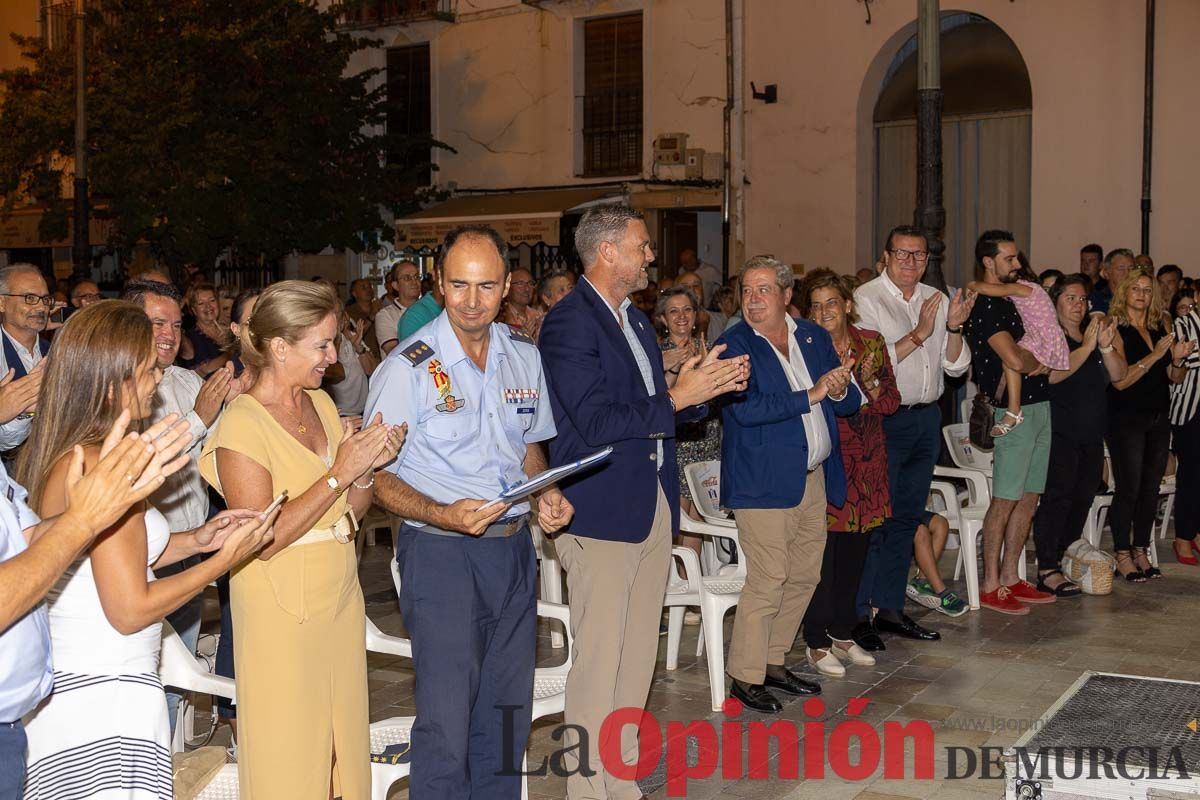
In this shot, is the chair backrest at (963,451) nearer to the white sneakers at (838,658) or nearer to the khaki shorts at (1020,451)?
the khaki shorts at (1020,451)

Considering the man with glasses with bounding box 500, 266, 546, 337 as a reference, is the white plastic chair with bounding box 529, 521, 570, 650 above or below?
below

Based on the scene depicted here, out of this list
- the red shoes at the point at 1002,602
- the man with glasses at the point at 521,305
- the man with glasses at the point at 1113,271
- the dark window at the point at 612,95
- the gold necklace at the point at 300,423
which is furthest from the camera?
the dark window at the point at 612,95

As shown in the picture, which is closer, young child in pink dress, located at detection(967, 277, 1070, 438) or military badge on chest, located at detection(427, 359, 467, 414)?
A: military badge on chest, located at detection(427, 359, 467, 414)

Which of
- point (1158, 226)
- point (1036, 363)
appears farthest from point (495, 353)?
point (1158, 226)

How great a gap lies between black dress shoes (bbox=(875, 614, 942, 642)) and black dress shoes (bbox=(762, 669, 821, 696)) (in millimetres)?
1089

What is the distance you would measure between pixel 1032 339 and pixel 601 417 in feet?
13.3

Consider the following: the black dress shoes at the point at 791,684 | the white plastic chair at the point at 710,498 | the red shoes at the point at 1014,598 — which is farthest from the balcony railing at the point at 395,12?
the black dress shoes at the point at 791,684

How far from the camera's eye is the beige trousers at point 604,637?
439 cm

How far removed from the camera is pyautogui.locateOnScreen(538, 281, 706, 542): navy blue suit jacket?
428cm

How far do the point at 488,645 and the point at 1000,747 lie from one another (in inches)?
92.6

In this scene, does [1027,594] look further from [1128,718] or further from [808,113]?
[808,113]

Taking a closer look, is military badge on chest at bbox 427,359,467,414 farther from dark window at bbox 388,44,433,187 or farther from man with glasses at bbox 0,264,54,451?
dark window at bbox 388,44,433,187

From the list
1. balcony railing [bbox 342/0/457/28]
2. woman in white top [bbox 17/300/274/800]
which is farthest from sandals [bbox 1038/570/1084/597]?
balcony railing [bbox 342/0/457/28]

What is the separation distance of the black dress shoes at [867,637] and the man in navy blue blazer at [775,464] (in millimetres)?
779
